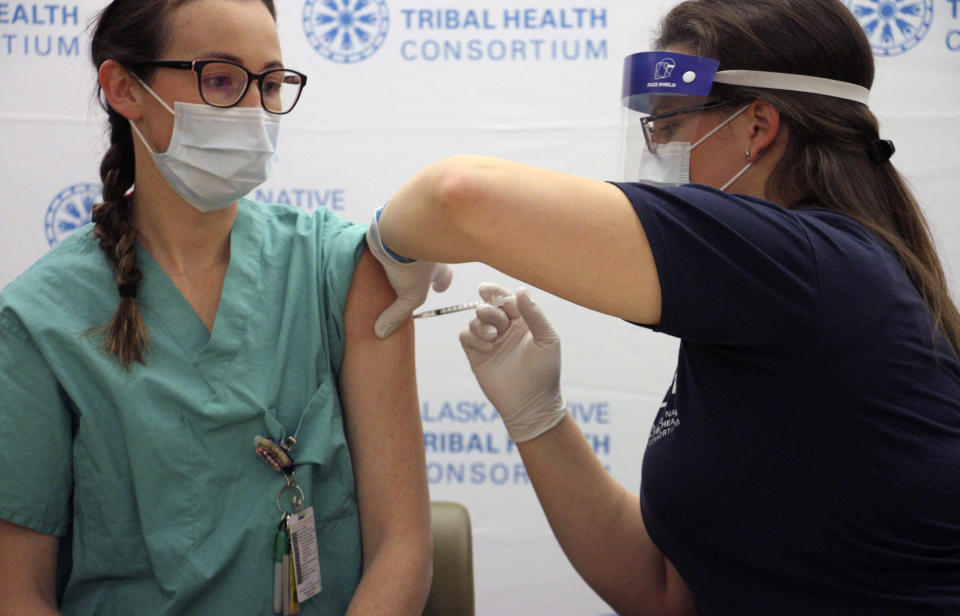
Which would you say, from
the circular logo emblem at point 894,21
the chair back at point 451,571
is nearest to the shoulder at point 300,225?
the chair back at point 451,571

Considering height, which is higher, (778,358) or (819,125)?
(819,125)

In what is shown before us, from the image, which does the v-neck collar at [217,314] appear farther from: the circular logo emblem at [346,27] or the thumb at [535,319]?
the circular logo emblem at [346,27]

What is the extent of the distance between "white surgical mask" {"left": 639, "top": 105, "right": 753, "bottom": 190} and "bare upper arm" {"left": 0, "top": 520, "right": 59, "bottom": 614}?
104 centimetres

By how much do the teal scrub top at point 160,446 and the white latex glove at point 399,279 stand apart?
12 cm

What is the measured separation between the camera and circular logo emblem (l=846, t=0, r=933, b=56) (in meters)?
2.18

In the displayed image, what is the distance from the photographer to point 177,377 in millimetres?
1252

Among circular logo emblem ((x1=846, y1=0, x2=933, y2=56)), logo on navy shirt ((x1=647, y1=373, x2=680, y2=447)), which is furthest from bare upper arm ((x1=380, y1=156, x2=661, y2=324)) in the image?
circular logo emblem ((x1=846, y1=0, x2=933, y2=56))

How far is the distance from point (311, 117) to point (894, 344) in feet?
5.47

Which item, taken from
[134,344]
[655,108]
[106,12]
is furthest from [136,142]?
[655,108]

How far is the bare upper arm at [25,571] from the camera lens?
119cm

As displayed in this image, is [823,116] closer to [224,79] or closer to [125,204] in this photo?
[224,79]

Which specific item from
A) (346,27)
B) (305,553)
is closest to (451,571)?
(305,553)

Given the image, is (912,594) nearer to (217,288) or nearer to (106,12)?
(217,288)

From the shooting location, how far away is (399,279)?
4.33ft
